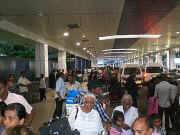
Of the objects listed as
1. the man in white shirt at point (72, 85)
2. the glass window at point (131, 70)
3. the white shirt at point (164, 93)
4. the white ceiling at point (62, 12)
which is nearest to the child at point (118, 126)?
the man in white shirt at point (72, 85)

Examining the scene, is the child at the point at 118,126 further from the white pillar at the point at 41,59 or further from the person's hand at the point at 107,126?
the white pillar at the point at 41,59

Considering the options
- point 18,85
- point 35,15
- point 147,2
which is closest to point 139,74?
point 18,85

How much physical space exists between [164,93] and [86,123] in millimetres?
6064

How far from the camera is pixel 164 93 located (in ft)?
40.1

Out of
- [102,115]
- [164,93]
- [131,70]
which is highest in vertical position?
[131,70]

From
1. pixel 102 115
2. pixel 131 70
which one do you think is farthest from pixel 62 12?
pixel 131 70

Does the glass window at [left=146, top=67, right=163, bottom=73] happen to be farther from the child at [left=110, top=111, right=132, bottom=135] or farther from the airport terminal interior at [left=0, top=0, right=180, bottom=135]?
the child at [left=110, top=111, right=132, bottom=135]

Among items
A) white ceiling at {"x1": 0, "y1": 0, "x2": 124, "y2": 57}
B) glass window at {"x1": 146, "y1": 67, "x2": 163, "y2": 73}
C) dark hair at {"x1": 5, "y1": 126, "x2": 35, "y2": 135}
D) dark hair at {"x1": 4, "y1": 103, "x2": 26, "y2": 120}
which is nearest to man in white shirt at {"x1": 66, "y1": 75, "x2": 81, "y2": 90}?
white ceiling at {"x1": 0, "y1": 0, "x2": 124, "y2": 57}

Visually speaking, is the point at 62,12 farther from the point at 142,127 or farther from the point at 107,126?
the point at 142,127

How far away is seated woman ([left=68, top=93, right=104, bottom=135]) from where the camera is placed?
21.3ft

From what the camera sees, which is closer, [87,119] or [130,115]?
[87,119]

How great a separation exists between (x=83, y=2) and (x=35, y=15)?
3896mm

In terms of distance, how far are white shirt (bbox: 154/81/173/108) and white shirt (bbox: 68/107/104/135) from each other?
231 inches

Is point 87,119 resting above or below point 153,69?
below
